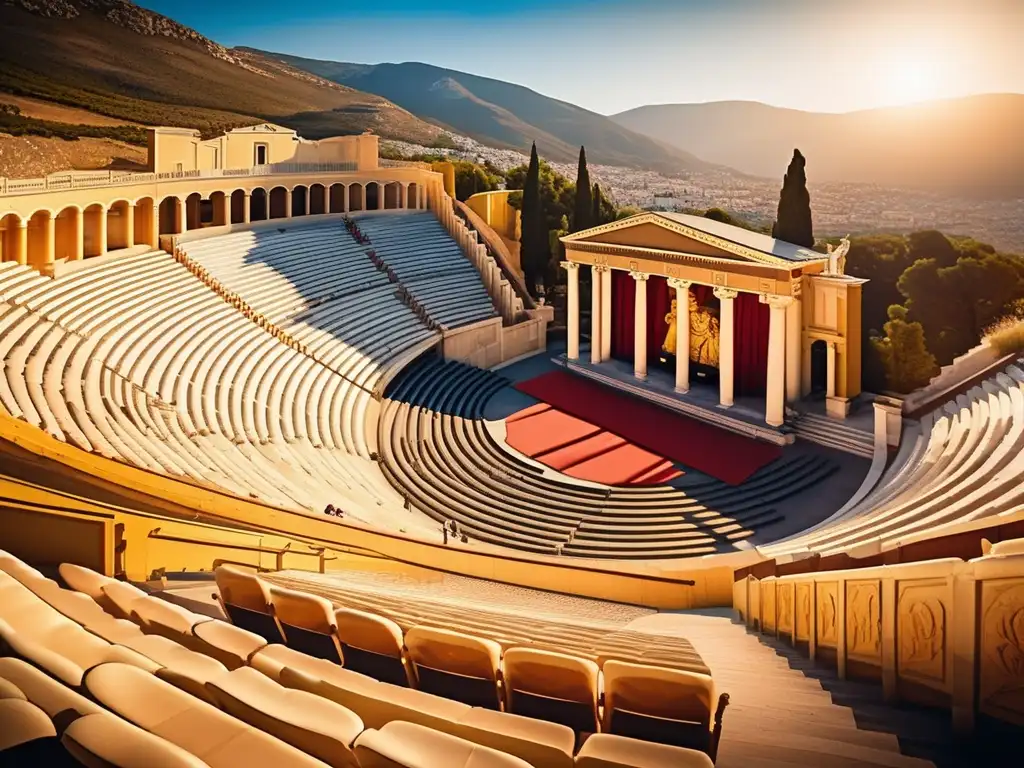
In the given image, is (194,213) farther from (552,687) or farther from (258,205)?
(552,687)

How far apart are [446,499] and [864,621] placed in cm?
1521

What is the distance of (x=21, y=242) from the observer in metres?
22.7

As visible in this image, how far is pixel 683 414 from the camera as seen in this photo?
26562 mm

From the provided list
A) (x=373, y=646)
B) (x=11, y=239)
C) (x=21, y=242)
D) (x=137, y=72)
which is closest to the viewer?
(x=373, y=646)

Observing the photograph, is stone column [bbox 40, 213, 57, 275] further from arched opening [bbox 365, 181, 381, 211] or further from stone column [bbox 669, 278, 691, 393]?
stone column [bbox 669, 278, 691, 393]

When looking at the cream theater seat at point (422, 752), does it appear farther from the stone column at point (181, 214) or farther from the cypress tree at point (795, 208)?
the stone column at point (181, 214)

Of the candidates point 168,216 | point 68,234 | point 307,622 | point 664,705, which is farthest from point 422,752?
point 168,216

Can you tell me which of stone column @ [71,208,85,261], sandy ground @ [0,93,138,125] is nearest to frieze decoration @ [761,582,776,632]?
stone column @ [71,208,85,261]

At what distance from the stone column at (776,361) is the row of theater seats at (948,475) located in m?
3.97

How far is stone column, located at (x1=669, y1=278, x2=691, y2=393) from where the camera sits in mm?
26969

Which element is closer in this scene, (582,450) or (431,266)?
(582,450)

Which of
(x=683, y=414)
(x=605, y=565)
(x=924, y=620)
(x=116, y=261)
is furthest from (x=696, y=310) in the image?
(x=924, y=620)

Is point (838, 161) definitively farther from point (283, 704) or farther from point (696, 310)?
point (283, 704)

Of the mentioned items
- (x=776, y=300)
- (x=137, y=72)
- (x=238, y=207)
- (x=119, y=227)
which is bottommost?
(x=776, y=300)
